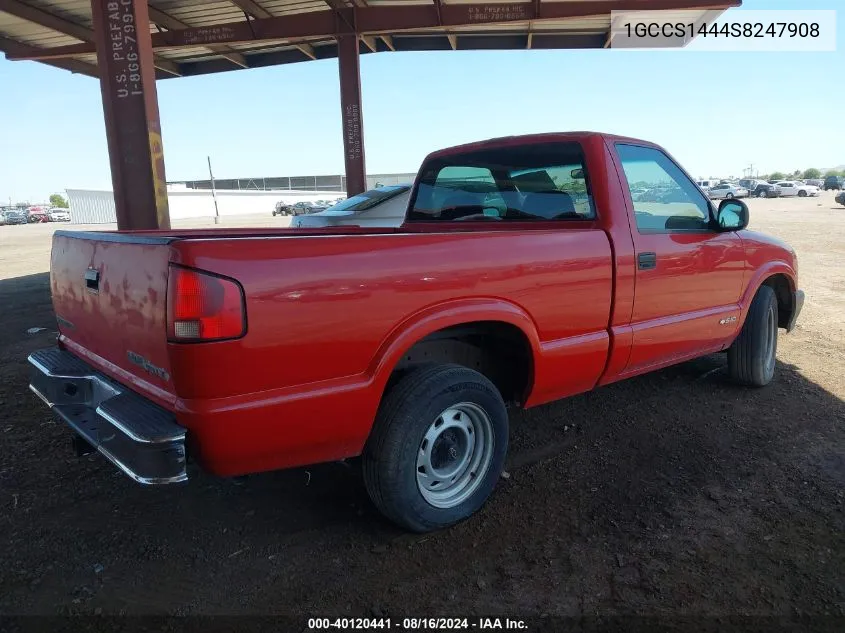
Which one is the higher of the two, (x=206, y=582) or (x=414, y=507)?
(x=414, y=507)

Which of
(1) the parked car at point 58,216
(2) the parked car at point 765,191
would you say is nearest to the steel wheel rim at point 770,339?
(2) the parked car at point 765,191

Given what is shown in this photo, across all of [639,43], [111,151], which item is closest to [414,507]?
[111,151]

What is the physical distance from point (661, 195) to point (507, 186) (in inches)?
39.1

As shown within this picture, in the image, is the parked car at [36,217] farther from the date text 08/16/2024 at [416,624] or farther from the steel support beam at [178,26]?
the date text 08/16/2024 at [416,624]

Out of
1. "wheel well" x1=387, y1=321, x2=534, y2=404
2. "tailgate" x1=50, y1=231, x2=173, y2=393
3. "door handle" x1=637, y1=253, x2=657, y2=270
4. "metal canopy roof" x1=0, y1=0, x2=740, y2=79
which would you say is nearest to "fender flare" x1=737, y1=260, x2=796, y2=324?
"door handle" x1=637, y1=253, x2=657, y2=270

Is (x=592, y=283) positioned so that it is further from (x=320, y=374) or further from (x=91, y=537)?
(x=91, y=537)

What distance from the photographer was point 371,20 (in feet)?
43.7

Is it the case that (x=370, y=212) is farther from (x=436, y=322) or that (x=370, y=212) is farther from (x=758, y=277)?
(x=436, y=322)

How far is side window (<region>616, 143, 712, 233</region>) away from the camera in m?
3.43

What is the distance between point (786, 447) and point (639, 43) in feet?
46.1

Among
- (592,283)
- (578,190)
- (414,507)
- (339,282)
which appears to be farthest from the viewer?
(578,190)

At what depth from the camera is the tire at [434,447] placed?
245 centimetres

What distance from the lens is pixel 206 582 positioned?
235cm

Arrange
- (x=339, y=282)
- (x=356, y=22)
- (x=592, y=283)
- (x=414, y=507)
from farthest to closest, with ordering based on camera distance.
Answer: (x=356, y=22)
(x=592, y=283)
(x=414, y=507)
(x=339, y=282)
